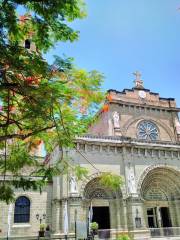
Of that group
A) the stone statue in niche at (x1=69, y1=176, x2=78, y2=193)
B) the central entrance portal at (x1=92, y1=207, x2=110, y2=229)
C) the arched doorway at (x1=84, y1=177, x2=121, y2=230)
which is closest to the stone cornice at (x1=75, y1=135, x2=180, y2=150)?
the arched doorway at (x1=84, y1=177, x2=121, y2=230)

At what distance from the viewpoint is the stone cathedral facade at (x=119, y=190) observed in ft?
70.9

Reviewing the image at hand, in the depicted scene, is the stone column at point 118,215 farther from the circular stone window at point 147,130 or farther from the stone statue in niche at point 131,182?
the circular stone window at point 147,130

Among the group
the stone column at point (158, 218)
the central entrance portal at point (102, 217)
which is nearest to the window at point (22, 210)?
the central entrance portal at point (102, 217)

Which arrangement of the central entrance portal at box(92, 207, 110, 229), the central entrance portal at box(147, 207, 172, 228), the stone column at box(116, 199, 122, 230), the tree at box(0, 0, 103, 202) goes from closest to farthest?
1. the tree at box(0, 0, 103, 202)
2. the stone column at box(116, 199, 122, 230)
3. the central entrance portal at box(92, 207, 110, 229)
4. the central entrance portal at box(147, 207, 172, 228)

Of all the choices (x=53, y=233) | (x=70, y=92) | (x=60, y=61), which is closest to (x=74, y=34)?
(x=60, y=61)

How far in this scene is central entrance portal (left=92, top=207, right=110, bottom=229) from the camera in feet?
78.2

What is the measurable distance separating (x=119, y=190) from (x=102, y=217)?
10.5ft

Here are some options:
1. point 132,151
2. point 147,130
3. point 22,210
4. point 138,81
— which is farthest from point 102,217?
point 138,81

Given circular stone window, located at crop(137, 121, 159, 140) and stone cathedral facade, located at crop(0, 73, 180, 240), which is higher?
circular stone window, located at crop(137, 121, 159, 140)

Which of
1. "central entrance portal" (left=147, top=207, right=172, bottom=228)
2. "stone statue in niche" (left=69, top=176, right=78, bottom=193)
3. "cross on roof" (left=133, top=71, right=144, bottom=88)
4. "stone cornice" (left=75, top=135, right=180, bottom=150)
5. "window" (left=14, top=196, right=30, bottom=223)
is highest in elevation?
"cross on roof" (left=133, top=71, right=144, bottom=88)

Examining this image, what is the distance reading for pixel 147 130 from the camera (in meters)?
32.1

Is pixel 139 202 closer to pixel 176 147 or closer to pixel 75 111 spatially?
pixel 176 147

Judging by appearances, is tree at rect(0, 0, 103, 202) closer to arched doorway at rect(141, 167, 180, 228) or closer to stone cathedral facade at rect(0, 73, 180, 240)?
stone cathedral facade at rect(0, 73, 180, 240)

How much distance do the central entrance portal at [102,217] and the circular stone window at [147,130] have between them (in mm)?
11097
